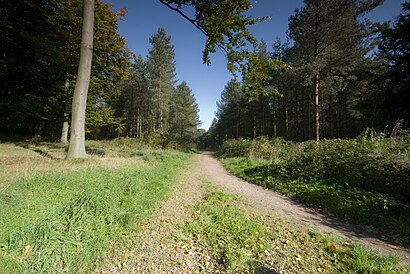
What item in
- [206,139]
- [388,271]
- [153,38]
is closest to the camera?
[388,271]

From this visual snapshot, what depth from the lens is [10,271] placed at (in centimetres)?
222

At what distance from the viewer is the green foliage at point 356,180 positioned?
431 cm

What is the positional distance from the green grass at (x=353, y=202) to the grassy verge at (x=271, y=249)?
152 cm

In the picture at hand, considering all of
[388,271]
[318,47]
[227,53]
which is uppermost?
[318,47]

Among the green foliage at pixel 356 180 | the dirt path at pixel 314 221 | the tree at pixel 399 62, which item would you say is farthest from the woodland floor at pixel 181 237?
the tree at pixel 399 62

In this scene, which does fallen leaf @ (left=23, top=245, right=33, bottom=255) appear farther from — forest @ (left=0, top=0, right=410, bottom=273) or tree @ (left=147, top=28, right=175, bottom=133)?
tree @ (left=147, top=28, right=175, bottom=133)

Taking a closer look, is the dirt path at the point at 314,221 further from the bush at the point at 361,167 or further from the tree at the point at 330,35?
the tree at the point at 330,35

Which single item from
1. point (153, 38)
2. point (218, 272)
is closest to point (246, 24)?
point (218, 272)

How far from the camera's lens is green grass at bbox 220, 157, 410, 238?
3.92 meters

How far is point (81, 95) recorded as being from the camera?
24.1ft

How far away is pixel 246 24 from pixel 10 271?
8487 millimetres

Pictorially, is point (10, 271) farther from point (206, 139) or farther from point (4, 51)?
point (206, 139)

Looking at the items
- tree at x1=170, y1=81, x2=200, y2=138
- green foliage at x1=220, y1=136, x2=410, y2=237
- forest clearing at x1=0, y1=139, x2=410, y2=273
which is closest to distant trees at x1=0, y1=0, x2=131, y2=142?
forest clearing at x1=0, y1=139, x2=410, y2=273

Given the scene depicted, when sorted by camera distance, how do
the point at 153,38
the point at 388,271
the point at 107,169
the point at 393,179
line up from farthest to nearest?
the point at 153,38
the point at 107,169
the point at 393,179
the point at 388,271
